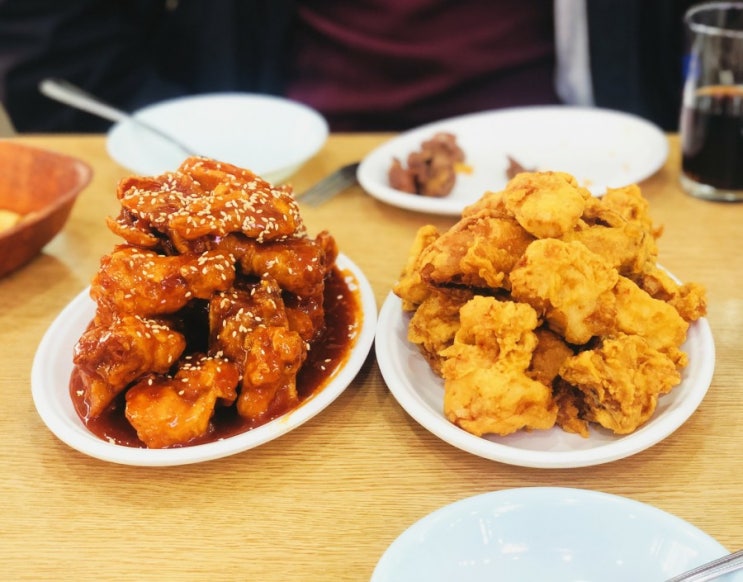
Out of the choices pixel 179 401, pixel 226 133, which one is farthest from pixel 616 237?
pixel 226 133

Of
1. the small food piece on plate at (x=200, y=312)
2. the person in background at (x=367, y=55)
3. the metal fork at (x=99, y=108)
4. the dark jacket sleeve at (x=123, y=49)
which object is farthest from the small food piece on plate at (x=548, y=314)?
the dark jacket sleeve at (x=123, y=49)

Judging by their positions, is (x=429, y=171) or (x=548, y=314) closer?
(x=548, y=314)

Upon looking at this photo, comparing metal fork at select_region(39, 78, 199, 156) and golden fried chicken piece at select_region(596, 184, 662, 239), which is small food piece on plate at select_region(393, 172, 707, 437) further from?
metal fork at select_region(39, 78, 199, 156)

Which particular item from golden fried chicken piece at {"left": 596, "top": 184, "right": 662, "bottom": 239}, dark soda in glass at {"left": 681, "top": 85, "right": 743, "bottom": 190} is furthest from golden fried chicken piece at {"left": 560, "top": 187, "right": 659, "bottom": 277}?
dark soda in glass at {"left": 681, "top": 85, "right": 743, "bottom": 190}

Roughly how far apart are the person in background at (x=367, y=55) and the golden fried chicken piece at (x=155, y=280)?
6.70ft

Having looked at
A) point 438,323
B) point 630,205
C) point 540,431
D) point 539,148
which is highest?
point 630,205

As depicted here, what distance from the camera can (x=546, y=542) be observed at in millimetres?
1062

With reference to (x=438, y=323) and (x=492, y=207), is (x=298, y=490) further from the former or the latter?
(x=492, y=207)

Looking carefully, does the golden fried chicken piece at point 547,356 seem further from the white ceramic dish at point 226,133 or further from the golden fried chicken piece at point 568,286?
the white ceramic dish at point 226,133

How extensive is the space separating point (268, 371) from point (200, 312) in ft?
0.89

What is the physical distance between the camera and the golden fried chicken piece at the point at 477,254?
53.1 inches

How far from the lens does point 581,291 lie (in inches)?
50.3

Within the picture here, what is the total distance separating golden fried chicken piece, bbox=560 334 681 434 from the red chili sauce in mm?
485

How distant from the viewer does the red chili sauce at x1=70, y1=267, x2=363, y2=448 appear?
132cm
